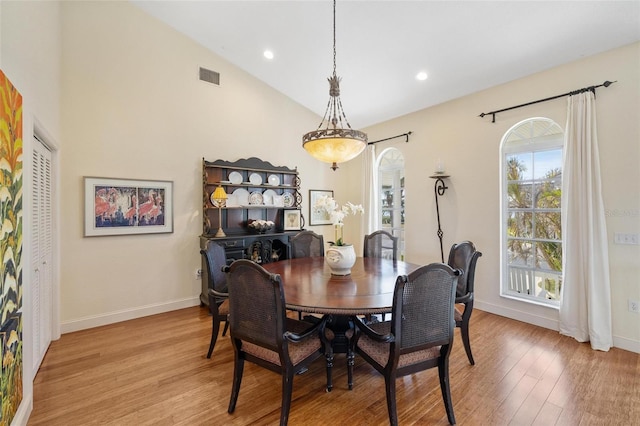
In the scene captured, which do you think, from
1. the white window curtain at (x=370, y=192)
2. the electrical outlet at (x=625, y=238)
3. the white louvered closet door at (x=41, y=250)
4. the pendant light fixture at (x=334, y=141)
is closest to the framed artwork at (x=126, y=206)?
the white louvered closet door at (x=41, y=250)

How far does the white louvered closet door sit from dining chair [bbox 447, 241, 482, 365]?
137 inches

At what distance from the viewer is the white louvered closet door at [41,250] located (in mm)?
2447

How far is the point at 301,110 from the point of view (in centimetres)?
532

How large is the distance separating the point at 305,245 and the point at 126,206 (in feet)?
7.50

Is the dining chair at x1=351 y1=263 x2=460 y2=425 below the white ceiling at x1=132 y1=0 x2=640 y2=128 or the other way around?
below

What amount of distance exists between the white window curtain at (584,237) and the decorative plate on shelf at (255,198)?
3.90 metres

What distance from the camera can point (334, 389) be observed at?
222 centimetres

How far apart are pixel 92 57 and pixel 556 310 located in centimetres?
599

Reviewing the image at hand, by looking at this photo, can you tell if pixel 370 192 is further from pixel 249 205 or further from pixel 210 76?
pixel 210 76

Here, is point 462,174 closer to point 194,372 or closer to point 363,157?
point 363,157

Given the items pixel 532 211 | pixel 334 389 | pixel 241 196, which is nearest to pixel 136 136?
pixel 241 196

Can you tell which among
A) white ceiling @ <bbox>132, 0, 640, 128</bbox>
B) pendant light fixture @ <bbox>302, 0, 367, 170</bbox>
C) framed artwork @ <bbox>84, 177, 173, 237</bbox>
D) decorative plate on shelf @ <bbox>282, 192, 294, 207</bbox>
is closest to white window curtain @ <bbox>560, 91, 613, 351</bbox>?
white ceiling @ <bbox>132, 0, 640, 128</bbox>

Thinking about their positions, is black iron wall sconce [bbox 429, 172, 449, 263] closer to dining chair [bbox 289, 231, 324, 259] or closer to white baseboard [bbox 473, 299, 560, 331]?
white baseboard [bbox 473, 299, 560, 331]

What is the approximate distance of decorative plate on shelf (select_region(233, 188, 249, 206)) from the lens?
4543 millimetres
